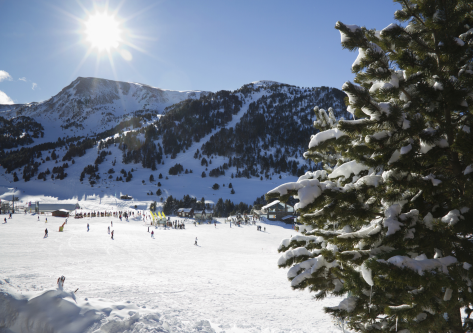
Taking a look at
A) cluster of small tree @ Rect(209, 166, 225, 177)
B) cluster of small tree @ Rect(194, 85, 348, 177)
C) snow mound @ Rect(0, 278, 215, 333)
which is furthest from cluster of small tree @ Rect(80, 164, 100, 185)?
snow mound @ Rect(0, 278, 215, 333)

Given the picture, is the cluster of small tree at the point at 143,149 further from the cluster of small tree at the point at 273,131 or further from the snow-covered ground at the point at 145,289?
the snow-covered ground at the point at 145,289

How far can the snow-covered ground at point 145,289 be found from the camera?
219 inches

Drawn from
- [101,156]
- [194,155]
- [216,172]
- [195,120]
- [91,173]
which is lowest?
[91,173]

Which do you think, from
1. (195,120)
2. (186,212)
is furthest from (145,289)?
(195,120)

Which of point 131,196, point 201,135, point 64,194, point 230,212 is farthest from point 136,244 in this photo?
point 201,135

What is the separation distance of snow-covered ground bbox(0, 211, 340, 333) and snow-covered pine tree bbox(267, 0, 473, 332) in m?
5.41

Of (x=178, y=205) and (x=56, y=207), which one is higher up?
(x=178, y=205)

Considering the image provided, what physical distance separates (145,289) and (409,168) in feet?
41.1

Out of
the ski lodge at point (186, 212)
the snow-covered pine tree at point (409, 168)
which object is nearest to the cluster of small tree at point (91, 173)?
the ski lodge at point (186, 212)

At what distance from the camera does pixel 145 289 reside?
11.7m

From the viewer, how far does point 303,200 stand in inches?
93.9

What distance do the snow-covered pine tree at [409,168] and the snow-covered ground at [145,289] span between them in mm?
5406

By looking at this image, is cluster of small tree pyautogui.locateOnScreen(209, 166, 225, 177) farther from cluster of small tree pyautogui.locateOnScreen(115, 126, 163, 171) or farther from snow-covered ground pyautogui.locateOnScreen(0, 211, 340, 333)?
snow-covered ground pyautogui.locateOnScreen(0, 211, 340, 333)

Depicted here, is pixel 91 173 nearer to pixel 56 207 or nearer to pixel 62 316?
pixel 56 207
